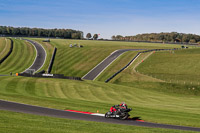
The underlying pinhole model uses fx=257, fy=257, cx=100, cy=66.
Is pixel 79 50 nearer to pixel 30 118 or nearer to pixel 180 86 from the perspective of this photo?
pixel 180 86

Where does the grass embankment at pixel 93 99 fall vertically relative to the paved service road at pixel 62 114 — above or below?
below

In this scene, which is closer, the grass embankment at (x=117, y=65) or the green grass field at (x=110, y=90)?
the green grass field at (x=110, y=90)

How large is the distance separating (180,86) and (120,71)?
943 inches

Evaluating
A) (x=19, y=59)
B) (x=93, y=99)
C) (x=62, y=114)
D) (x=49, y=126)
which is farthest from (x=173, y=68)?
(x=49, y=126)

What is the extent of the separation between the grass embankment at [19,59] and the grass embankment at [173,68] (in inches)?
1799

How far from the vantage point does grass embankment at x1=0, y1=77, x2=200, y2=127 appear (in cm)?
3188

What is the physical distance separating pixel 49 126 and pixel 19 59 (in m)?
93.9

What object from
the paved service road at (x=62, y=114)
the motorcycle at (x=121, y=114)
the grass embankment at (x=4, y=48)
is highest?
the grass embankment at (x=4, y=48)

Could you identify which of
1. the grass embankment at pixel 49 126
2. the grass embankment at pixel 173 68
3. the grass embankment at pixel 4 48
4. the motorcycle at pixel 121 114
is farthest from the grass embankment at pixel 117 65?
the grass embankment at pixel 49 126

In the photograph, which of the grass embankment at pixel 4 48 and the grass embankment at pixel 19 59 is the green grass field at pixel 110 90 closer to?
the grass embankment at pixel 19 59

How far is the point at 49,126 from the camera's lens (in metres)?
21.4

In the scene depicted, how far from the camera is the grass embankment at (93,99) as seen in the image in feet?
105

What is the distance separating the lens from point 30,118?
24203mm

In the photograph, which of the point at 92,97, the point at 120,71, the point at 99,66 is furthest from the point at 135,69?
the point at 92,97
